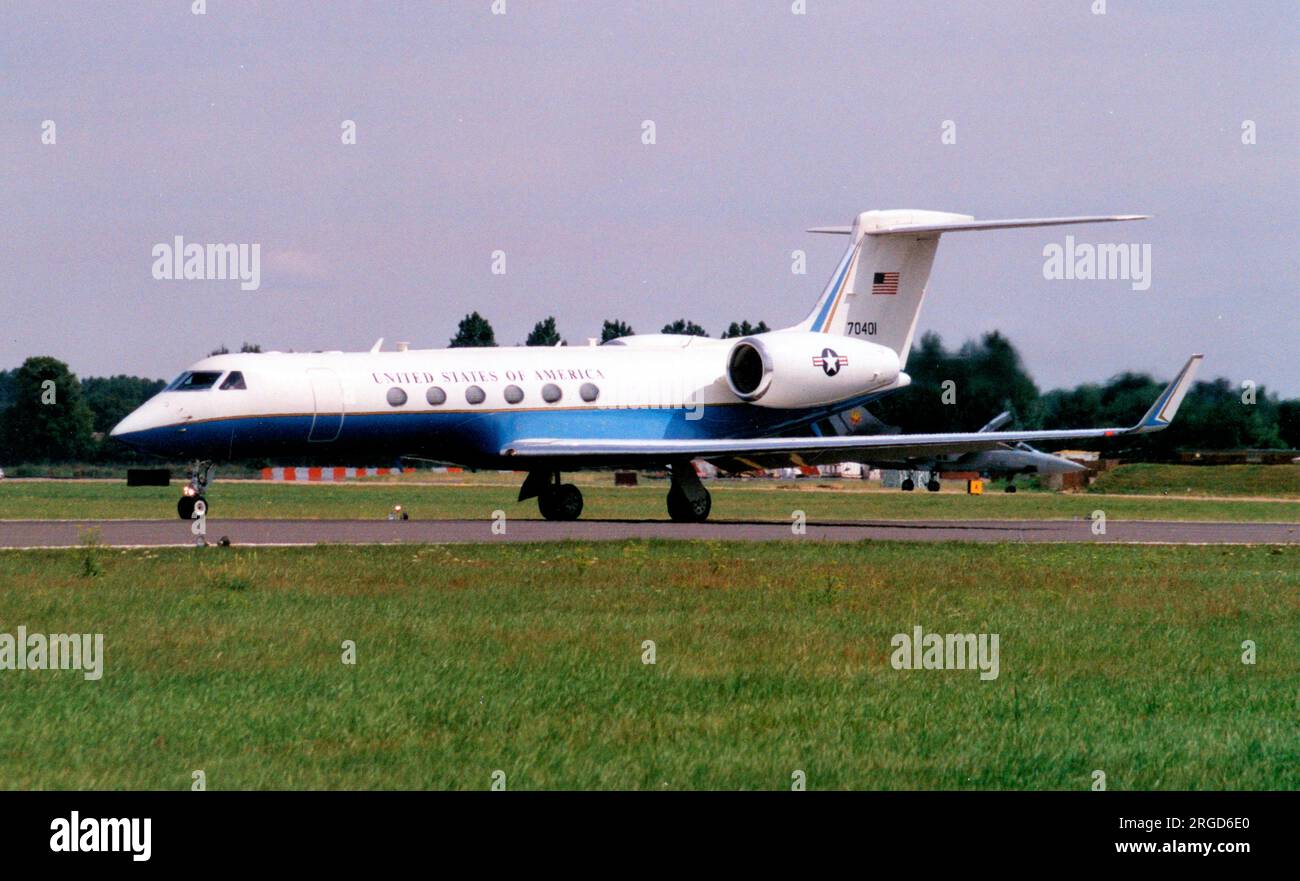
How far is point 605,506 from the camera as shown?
154 feet

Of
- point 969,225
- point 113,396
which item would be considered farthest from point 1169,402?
point 113,396

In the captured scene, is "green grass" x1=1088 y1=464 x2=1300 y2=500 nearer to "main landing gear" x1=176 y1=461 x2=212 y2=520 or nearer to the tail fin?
the tail fin

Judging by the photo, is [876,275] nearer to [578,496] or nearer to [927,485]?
[578,496]

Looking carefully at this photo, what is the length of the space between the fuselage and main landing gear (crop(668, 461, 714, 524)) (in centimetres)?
77

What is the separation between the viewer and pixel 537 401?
34281mm

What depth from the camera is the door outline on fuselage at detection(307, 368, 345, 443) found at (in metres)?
31.8

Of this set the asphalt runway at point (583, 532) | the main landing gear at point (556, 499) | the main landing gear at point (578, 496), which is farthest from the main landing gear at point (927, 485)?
the main landing gear at point (556, 499)

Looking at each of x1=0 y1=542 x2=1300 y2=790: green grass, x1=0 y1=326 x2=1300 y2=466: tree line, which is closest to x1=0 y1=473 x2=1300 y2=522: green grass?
x1=0 y1=326 x2=1300 y2=466: tree line

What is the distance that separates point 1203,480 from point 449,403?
140 feet

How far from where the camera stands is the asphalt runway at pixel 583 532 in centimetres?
2719

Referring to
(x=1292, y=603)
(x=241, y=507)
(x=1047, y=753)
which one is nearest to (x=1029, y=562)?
(x=1292, y=603)

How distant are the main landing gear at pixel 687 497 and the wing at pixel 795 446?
0.84m

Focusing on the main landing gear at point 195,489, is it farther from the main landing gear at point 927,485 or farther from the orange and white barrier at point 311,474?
the main landing gear at point 927,485
